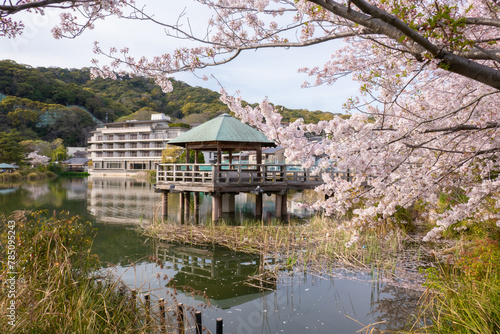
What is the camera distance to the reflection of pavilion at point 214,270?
19.1 ft

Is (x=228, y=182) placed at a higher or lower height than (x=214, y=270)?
higher

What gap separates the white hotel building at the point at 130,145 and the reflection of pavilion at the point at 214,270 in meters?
43.0

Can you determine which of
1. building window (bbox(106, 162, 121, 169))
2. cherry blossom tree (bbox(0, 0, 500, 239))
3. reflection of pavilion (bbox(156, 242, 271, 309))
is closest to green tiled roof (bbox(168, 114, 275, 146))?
reflection of pavilion (bbox(156, 242, 271, 309))

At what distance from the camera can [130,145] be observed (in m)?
52.8

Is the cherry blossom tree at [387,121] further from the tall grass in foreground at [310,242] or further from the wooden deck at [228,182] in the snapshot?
the wooden deck at [228,182]

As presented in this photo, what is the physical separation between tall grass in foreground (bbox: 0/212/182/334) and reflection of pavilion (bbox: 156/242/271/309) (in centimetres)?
190

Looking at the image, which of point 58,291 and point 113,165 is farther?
point 113,165

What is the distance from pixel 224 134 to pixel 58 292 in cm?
996

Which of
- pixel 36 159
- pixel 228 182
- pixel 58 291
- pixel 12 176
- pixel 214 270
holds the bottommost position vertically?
pixel 214 270

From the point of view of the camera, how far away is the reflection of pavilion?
5.82 meters

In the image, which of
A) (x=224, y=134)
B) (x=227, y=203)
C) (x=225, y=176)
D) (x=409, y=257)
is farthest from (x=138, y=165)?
(x=409, y=257)

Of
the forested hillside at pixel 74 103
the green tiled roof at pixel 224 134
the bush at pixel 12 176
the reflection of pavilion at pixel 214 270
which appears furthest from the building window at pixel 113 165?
the reflection of pavilion at pixel 214 270

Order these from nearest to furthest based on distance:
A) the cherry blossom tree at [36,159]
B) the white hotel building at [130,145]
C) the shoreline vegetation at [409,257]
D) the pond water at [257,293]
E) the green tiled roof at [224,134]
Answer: the shoreline vegetation at [409,257] → the pond water at [257,293] → the green tiled roof at [224,134] → the cherry blossom tree at [36,159] → the white hotel building at [130,145]

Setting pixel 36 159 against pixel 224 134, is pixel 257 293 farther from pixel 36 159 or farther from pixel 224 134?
pixel 36 159
